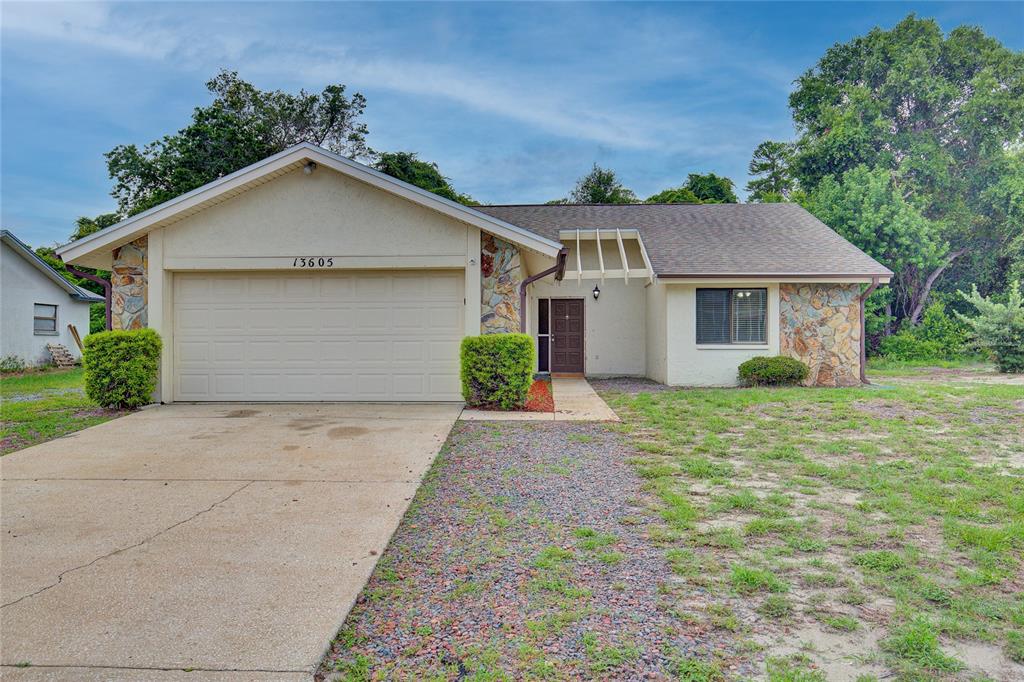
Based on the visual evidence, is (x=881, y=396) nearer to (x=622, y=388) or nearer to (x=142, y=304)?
(x=622, y=388)

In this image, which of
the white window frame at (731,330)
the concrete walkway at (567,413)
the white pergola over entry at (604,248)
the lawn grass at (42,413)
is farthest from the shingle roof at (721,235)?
the lawn grass at (42,413)

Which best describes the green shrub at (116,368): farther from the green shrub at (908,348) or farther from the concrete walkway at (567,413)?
the green shrub at (908,348)

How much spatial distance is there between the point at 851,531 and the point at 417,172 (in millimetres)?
29668

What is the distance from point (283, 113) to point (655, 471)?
34.3 metres

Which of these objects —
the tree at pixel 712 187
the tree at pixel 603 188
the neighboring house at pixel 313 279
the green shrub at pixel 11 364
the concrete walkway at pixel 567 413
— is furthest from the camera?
the tree at pixel 603 188

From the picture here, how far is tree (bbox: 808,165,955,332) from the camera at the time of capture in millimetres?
19578

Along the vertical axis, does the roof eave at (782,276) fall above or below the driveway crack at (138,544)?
above

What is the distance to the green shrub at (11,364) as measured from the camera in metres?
17.1

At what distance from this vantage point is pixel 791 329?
13023 mm

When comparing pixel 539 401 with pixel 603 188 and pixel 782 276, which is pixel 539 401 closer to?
pixel 782 276

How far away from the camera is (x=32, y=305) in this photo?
18453 mm

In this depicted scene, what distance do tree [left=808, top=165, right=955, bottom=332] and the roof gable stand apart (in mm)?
28538

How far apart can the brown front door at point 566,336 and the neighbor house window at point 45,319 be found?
17945 mm

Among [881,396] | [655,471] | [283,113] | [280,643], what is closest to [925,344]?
[881,396]
